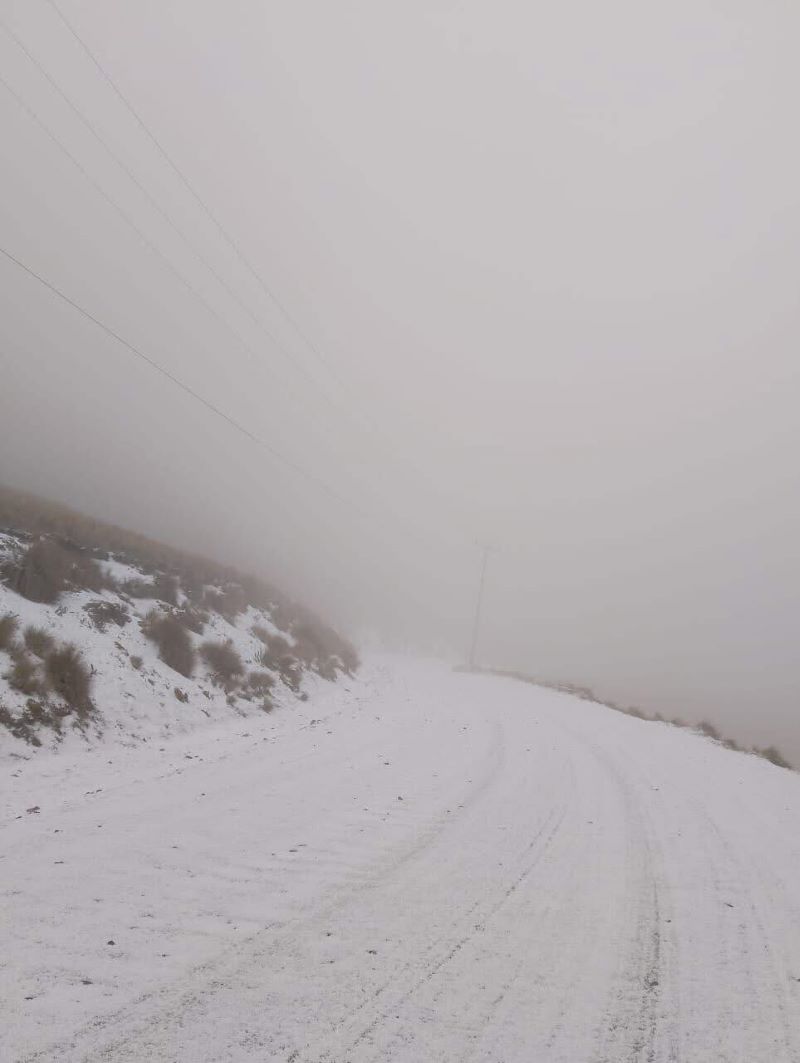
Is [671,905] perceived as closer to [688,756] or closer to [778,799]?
[778,799]

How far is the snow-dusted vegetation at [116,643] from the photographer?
8203mm

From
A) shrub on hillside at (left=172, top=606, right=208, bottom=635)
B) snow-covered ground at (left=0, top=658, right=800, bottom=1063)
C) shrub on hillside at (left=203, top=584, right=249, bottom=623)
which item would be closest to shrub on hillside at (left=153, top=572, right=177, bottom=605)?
shrub on hillside at (left=172, top=606, right=208, bottom=635)

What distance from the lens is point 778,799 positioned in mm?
9836

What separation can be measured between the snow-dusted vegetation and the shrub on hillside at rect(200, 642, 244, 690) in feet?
0.09

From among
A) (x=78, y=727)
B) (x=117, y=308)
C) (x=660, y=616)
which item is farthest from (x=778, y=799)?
(x=660, y=616)

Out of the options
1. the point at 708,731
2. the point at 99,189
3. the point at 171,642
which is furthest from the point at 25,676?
the point at 99,189

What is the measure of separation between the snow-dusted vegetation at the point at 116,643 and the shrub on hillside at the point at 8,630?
0.07 feet

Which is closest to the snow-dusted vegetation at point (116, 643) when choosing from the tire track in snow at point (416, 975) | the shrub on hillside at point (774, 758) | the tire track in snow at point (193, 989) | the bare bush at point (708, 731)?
the tire track in snow at point (193, 989)

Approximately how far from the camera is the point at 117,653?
10.1 m

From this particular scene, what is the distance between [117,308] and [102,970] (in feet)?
227

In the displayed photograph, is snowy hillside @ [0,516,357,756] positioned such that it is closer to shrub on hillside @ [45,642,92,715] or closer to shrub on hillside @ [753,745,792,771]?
shrub on hillside @ [45,642,92,715]

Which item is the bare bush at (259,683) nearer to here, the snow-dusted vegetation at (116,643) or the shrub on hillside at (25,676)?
the snow-dusted vegetation at (116,643)

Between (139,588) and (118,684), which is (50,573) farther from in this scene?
(118,684)

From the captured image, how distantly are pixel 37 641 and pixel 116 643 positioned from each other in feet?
5.60
